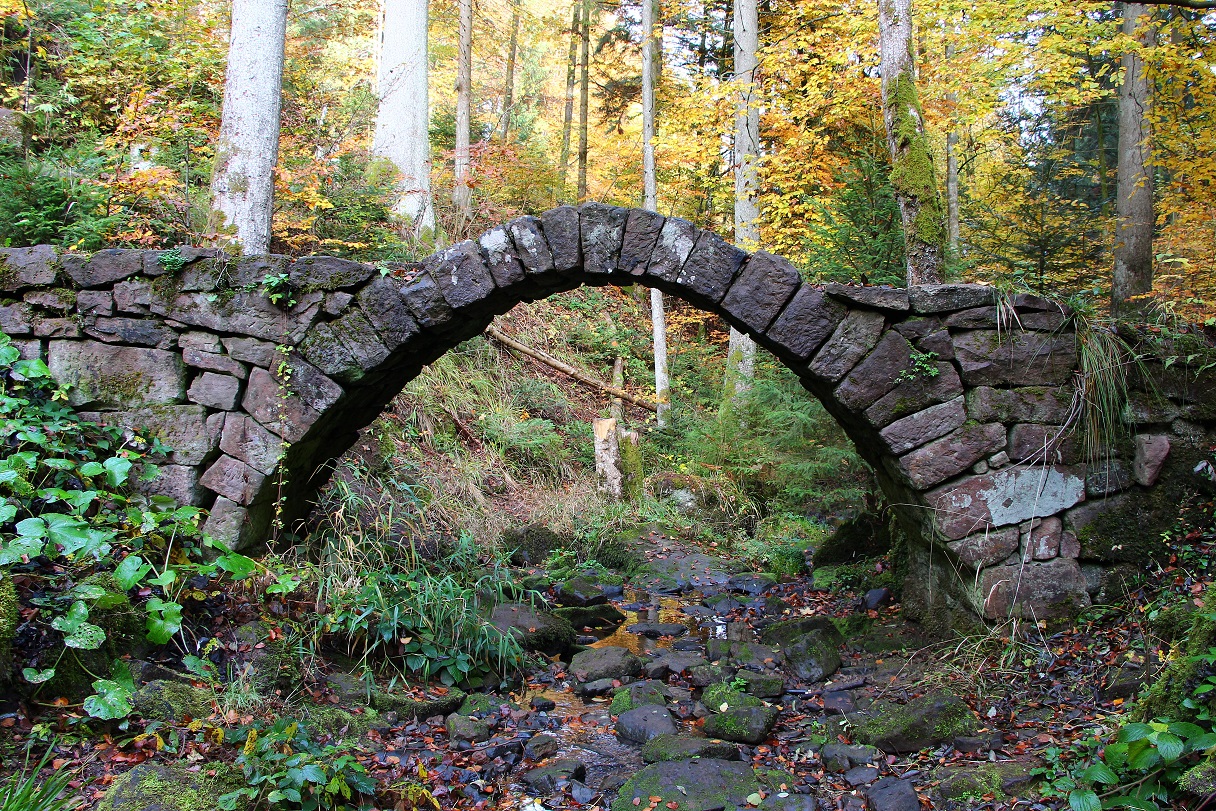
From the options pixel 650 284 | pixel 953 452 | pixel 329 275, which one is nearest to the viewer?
pixel 953 452

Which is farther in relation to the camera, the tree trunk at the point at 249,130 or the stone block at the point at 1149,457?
the tree trunk at the point at 249,130

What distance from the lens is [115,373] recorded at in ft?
15.7

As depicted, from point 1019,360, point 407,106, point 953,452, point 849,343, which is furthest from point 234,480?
point 407,106

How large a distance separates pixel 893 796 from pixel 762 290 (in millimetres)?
2857

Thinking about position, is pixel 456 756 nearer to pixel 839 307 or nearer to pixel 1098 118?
pixel 839 307

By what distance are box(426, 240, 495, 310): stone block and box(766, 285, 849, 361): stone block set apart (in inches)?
73.6

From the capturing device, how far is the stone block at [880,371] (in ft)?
15.3

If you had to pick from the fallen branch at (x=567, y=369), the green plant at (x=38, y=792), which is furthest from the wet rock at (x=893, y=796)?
the fallen branch at (x=567, y=369)

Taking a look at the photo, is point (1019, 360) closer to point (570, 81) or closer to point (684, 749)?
point (684, 749)

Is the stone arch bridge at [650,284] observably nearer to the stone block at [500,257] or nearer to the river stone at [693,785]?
the stone block at [500,257]

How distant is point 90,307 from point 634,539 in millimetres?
5975

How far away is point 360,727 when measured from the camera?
4.11m

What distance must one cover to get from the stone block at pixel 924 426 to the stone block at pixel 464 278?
107 inches

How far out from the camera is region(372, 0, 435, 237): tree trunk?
10023 millimetres
